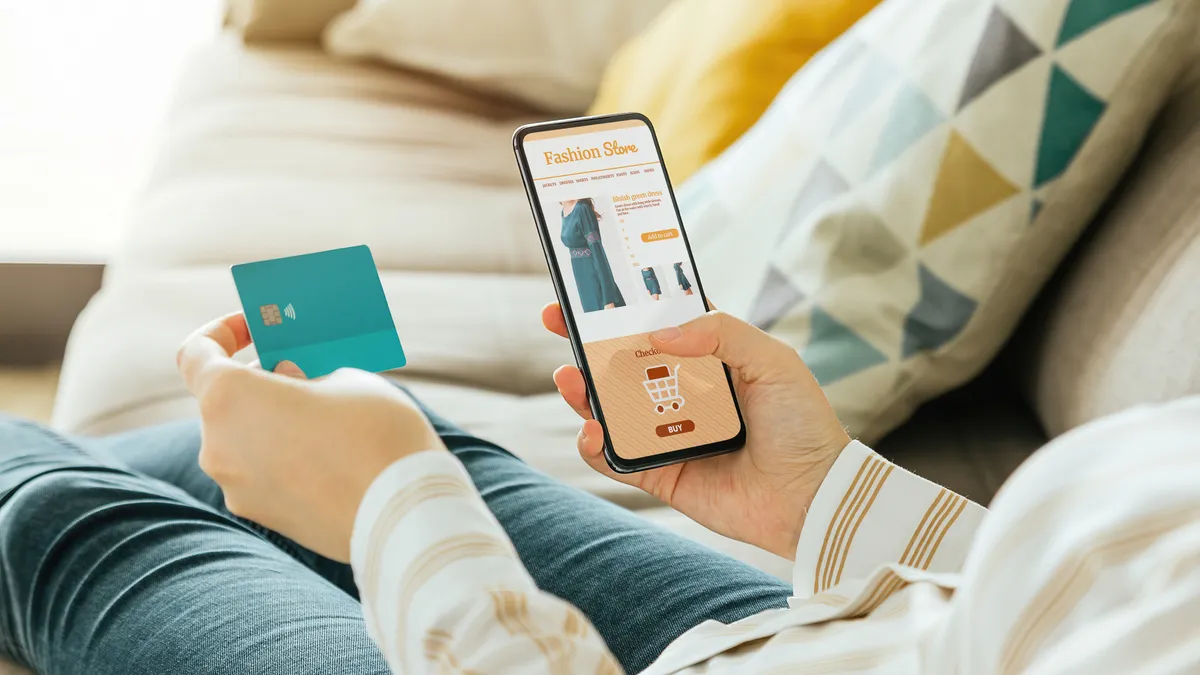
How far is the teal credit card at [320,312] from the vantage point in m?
0.57

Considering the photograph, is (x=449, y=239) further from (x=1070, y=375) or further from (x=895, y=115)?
(x=1070, y=375)

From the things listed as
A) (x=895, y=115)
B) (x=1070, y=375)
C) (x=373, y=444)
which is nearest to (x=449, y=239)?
(x=895, y=115)

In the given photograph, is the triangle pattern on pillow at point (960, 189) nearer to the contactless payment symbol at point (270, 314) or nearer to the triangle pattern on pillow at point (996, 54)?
the triangle pattern on pillow at point (996, 54)

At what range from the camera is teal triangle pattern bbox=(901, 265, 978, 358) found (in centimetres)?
79

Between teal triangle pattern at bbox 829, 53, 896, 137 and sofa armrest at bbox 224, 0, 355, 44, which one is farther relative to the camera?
sofa armrest at bbox 224, 0, 355, 44

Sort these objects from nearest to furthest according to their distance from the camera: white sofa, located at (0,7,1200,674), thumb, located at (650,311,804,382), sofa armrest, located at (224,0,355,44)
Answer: thumb, located at (650,311,804,382) → white sofa, located at (0,7,1200,674) → sofa armrest, located at (224,0,355,44)

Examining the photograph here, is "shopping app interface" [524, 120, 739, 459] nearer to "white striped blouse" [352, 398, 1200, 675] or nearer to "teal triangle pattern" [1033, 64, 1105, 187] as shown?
"white striped blouse" [352, 398, 1200, 675]

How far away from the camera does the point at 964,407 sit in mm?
930

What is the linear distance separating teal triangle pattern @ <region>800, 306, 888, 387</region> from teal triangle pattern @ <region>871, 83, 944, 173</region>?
0.42 feet

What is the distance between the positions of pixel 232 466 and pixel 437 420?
329 millimetres

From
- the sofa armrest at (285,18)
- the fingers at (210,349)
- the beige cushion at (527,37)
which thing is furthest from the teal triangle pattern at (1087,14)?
the sofa armrest at (285,18)

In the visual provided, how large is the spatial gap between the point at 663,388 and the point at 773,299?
0.23m

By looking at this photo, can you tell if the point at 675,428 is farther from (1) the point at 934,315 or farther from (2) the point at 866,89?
(2) the point at 866,89

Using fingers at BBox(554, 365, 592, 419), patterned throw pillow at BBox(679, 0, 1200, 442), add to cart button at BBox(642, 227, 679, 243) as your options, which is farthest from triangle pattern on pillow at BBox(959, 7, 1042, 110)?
fingers at BBox(554, 365, 592, 419)
